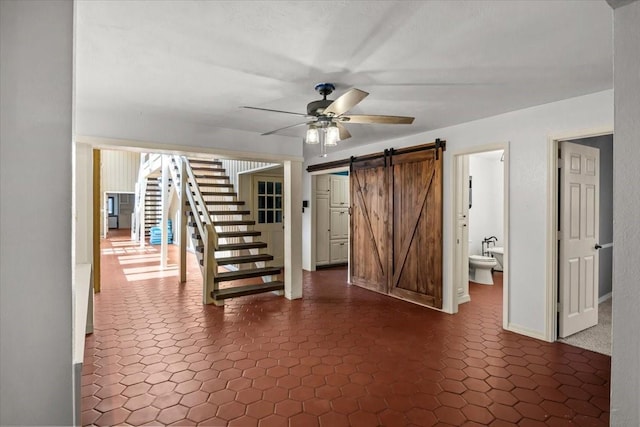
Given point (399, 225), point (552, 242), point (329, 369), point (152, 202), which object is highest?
point (152, 202)

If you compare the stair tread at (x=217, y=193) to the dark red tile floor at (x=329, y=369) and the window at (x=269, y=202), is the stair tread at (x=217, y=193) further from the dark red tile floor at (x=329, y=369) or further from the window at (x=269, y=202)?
the dark red tile floor at (x=329, y=369)

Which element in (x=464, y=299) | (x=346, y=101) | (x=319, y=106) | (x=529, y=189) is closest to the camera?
(x=346, y=101)

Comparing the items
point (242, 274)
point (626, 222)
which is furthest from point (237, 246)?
point (626, 222)

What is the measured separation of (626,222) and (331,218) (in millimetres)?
6598

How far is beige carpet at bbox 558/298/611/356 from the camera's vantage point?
3386mm

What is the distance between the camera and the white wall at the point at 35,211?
899mm

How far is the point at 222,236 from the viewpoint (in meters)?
5.41

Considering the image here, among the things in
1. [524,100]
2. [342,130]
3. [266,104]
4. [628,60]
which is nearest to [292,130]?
[266,104]

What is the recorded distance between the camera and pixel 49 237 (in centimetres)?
94

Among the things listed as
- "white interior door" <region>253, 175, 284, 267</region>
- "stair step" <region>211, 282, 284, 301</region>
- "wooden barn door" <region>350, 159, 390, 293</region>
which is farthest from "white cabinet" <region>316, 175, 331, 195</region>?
"stair step" <region>211, 282, 284, 301</region>

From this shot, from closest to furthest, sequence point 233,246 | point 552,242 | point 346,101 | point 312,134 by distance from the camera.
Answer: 1. point 346,101
2. point 312,134
3. point 552,242
4. point 233,246

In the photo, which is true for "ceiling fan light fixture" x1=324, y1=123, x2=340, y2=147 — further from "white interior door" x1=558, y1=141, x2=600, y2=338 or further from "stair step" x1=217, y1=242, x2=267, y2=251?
"stair step" x1=217, y1=242, x2=267, y2=251

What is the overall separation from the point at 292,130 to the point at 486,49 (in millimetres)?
2831

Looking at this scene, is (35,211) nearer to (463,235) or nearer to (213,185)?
(463,235)
